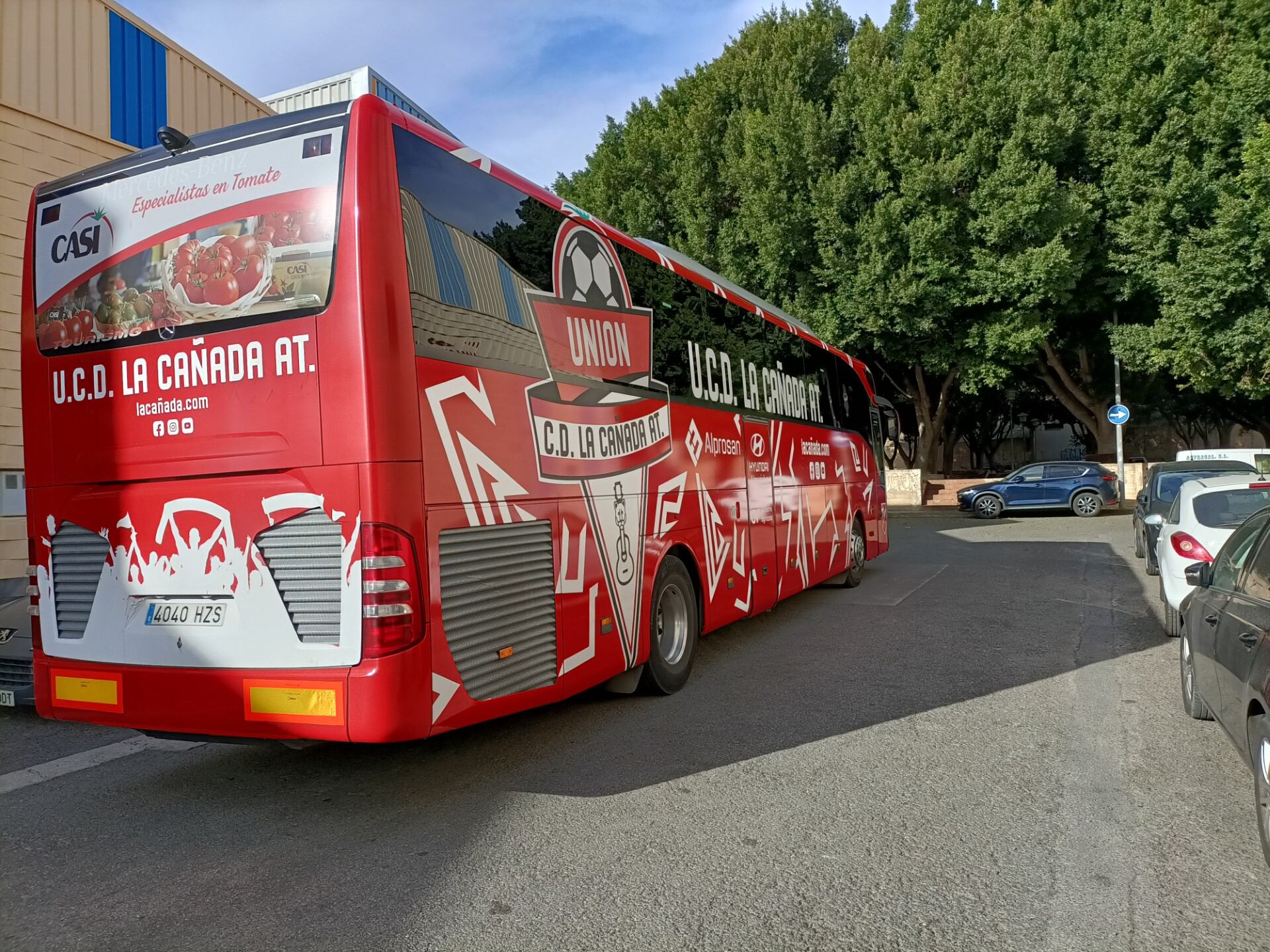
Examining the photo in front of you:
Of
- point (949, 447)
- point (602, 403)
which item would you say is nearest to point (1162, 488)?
point (602, 403)

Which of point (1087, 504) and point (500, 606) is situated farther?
point (1087, 504)

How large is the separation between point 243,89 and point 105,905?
47.2ft

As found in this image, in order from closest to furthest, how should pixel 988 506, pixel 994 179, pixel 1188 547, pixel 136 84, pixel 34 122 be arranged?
pixel 1188 547, pixel 34 122, pixel 136 84, pixel 994 179, pixel 988 506

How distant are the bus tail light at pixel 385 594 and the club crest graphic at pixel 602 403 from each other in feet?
4.11

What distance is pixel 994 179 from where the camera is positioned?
22.8 m

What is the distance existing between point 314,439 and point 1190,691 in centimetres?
527

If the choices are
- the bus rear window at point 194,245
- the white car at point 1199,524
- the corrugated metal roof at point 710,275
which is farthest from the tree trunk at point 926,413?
the bus rear window at point 194,245

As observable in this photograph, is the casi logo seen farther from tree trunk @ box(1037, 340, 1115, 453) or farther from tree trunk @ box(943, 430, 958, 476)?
tree trunk @ box(943, 430, 958, 476)

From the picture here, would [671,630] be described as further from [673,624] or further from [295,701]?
[295,701]

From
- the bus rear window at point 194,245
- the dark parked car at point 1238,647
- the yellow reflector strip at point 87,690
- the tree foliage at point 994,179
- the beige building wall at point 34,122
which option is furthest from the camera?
the tree foliage at point 994,179

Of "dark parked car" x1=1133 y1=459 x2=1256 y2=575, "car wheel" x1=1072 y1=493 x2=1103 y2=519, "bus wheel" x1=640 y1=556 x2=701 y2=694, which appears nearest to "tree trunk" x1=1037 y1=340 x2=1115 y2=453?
"car wheel" x1=1072 y1=493 x2=1103 y2=519

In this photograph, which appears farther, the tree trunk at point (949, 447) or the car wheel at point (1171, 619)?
the tree trunk at point (949, 447)

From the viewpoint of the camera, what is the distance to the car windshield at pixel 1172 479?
13352 millimetres

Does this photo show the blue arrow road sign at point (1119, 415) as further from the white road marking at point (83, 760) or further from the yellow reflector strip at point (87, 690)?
the yellow reflector strip at point (87, 690)
